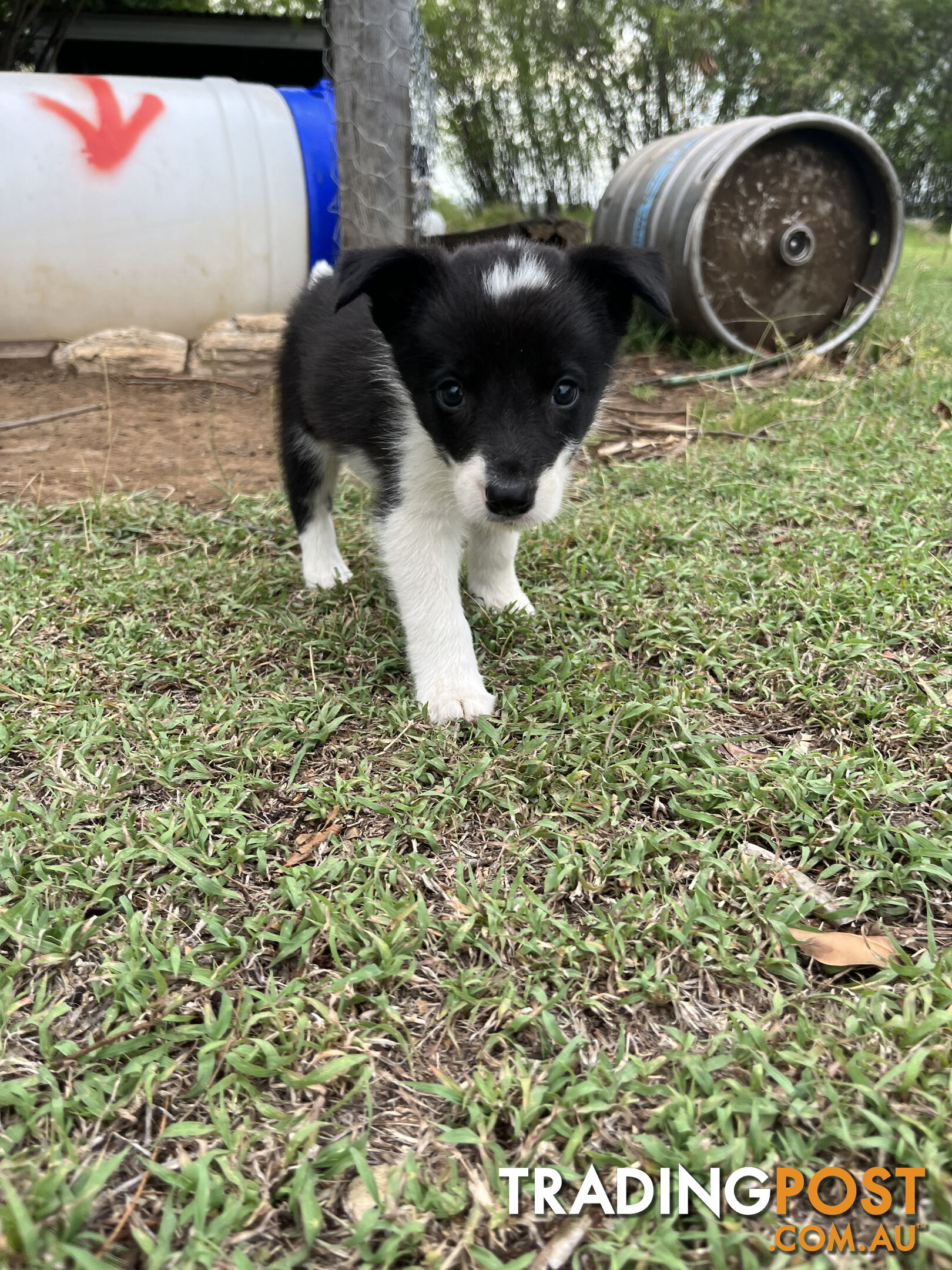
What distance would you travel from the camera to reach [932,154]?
1355cm

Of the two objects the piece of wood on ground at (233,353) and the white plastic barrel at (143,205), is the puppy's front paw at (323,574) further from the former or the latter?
the white plastic barrel at (143,205)

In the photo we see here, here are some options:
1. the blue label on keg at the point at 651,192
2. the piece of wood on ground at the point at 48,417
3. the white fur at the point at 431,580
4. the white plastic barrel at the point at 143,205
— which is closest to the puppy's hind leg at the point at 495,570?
the white fur at the point at 431,580

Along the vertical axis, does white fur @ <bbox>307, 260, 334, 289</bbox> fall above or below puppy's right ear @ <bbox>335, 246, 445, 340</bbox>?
→ below

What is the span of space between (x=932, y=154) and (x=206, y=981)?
15938mm

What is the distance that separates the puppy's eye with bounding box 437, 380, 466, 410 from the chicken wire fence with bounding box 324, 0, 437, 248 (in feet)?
10.7

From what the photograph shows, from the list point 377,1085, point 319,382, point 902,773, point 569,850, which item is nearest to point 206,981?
point 377,1085

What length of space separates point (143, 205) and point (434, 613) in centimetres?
474

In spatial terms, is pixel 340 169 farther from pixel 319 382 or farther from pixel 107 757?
pixel 107 757

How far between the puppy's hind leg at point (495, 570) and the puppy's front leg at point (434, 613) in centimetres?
30

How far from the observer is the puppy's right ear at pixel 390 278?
2117 mm

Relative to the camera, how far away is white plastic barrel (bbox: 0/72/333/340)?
18.5ft

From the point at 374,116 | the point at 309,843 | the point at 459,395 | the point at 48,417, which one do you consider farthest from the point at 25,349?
the point at 309,843

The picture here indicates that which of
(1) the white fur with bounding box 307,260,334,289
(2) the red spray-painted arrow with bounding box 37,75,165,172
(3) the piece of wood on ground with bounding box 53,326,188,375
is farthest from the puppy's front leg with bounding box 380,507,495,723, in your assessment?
(2) the red spray-painted arrow with bounding box 37,75,165,172

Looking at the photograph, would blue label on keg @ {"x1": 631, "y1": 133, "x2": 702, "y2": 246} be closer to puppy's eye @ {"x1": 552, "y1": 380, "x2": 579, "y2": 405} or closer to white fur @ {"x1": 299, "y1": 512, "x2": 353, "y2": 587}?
white fur @ {"x1": 299, "y1": 512, "x2": 353, "y2": 587}
